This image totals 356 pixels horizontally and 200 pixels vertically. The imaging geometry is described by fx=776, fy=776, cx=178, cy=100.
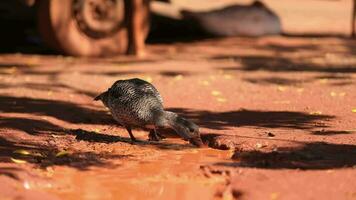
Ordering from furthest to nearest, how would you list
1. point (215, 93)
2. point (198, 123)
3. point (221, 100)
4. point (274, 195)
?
point (215, 93) < point (221, 100) < point (198, 123) < point (274, 195)

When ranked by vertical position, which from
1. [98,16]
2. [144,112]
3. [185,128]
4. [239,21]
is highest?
[98,16]

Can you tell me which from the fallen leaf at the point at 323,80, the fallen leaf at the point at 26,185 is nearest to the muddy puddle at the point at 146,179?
the fallen leaf at the point at 26,185

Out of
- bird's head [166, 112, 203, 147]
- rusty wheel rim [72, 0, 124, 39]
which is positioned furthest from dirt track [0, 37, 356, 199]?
rusty wheel rim [72, 0, 124, 39]

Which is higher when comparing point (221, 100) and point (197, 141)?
point (197, 141)

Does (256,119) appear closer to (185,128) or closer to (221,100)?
(221,100)

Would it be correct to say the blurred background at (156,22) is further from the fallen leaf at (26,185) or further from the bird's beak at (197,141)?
the fallen leaf at (26,185)

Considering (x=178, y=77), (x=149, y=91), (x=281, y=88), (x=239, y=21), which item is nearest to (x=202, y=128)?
(x=149, y=91)
